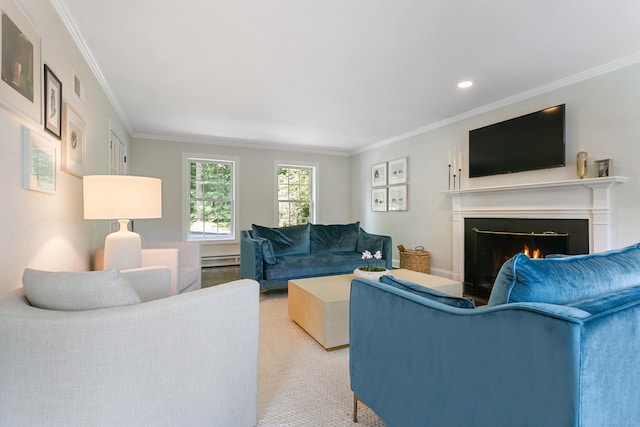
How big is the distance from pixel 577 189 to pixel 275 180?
4840 mm

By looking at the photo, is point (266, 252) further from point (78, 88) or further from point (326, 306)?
point (78, 88)

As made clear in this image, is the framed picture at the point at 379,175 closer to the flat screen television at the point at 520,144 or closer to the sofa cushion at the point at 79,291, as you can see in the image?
the flat screen television at the point at 520,144

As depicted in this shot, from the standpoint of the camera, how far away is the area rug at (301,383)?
1550 mm

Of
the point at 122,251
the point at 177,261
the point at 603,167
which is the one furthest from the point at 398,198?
the point at 122,251

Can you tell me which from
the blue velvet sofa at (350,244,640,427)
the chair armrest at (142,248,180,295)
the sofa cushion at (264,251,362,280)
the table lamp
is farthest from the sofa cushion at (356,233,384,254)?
the blue velvet sofa at (350,244,640,427)

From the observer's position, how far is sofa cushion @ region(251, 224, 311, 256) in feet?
14.0

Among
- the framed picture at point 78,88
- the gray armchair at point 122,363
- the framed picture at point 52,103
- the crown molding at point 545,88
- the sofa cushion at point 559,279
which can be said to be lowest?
the gray armchair at point 122,363

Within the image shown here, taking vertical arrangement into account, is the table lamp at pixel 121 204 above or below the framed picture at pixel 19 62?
below

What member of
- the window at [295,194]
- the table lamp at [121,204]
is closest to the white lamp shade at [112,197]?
the table lamp at [121,204]

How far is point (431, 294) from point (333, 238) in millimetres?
3544

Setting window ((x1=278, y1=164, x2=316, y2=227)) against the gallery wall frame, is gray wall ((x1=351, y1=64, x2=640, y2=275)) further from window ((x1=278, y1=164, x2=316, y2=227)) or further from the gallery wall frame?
the gallery wall frame

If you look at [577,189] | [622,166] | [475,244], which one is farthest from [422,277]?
[622,166]

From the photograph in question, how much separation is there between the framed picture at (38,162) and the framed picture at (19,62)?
124 mm

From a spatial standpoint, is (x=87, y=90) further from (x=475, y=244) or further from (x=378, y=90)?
(x=475, y=244)
